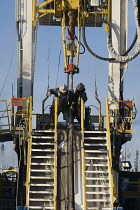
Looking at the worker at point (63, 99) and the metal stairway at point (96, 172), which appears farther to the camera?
the worker at point (63, 99)

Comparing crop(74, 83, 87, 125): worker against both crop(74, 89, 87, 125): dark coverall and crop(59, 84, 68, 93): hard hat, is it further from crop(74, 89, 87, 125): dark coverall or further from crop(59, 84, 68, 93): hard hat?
crop(59, 84, 68, 93): hard hat

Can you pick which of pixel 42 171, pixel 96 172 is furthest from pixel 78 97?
pixel 42 171

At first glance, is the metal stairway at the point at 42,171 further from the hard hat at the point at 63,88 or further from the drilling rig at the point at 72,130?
the hard hat at the point at 63,88

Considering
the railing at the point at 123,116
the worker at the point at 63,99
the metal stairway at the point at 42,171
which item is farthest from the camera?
the railing at the point at 123,116

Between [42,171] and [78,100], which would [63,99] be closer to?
[78,100]

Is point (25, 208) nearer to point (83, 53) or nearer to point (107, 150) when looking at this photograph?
point (107, 150)

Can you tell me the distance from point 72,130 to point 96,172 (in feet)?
7.10

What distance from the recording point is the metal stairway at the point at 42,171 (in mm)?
29297

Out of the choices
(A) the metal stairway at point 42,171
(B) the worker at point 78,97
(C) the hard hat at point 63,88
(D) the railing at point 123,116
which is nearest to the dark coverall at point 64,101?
(C) the hard hat at point 63,88

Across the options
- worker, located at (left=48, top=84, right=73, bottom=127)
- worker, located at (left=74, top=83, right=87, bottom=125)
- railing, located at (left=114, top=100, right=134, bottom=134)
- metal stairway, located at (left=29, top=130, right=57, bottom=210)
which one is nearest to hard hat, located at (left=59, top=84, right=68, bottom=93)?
worker, located at (left=48, top=84, right=73, bottom=127)

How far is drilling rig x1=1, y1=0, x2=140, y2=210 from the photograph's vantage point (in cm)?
2952

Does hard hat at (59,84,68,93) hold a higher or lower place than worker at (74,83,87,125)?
higher

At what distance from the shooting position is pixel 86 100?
32.3 metres

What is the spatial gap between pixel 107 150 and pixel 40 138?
293 centimetres
